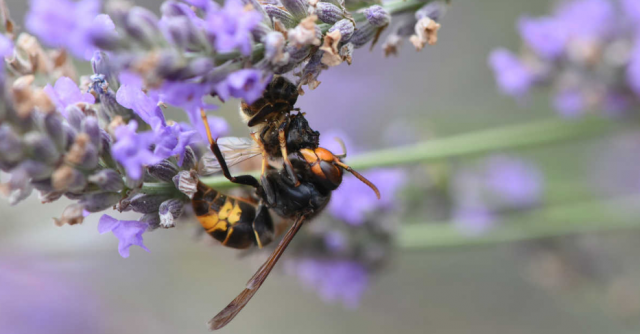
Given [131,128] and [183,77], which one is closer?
[183,77]

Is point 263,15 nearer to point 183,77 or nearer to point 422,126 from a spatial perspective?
point 183,77

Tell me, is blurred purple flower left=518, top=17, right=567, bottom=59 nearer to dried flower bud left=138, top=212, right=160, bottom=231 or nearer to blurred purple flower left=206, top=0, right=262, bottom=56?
blurred purple flower left=206, top=0, right=262, bottom=56

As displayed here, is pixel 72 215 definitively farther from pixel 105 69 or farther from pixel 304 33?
pixel 304 33

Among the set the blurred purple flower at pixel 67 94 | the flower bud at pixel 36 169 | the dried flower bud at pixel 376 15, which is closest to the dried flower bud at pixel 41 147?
the flower bud at pixel 36 169

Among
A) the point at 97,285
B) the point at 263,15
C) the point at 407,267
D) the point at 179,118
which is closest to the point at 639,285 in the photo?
the point at 407,267

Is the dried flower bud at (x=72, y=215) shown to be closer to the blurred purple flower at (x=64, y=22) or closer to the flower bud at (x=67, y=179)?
the flower bud at (x=67, y=179)

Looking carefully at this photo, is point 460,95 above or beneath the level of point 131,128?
beneath

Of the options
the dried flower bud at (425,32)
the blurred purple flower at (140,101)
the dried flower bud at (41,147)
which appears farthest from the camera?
the dried flower bud at (425,32)
